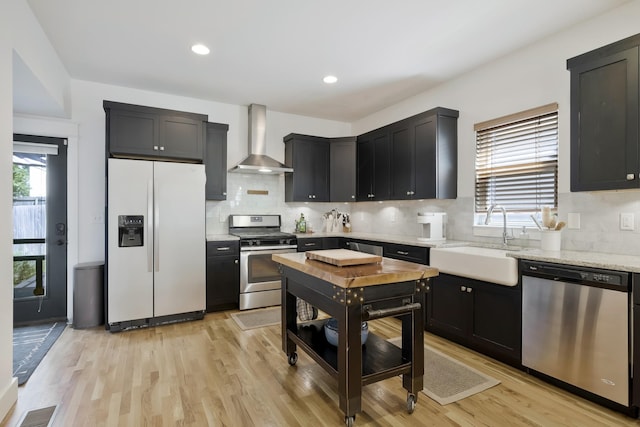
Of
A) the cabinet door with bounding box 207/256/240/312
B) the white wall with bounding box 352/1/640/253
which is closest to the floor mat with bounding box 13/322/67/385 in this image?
the cabinet door with bounding box 207/256/240/312

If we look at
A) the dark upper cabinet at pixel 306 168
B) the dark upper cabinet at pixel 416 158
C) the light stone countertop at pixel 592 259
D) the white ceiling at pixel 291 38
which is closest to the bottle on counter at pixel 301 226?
the dark upper cabinet at pixel 306 168

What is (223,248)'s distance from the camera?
4.03 m

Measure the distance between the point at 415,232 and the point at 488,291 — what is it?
1.69 meters

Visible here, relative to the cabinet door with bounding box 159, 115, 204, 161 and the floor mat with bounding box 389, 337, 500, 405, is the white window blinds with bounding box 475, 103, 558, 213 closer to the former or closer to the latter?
the floor mat with bounding box 389, 337, 500, 405

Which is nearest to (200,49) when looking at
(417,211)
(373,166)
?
(373,166)

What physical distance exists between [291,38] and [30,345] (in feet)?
12.3

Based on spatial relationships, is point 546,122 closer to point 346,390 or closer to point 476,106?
point 476,106

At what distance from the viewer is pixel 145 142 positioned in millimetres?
3635

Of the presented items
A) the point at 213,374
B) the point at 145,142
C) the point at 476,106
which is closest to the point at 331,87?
the point at 476,106

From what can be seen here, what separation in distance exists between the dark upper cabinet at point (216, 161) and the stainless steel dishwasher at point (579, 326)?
3545 mm

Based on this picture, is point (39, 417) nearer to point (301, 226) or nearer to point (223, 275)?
point (223, 275)

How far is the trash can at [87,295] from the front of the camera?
351cm

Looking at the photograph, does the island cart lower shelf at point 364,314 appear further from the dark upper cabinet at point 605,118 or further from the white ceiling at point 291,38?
the white ceiling at point 291,38

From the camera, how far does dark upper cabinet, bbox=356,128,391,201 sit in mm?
4359
